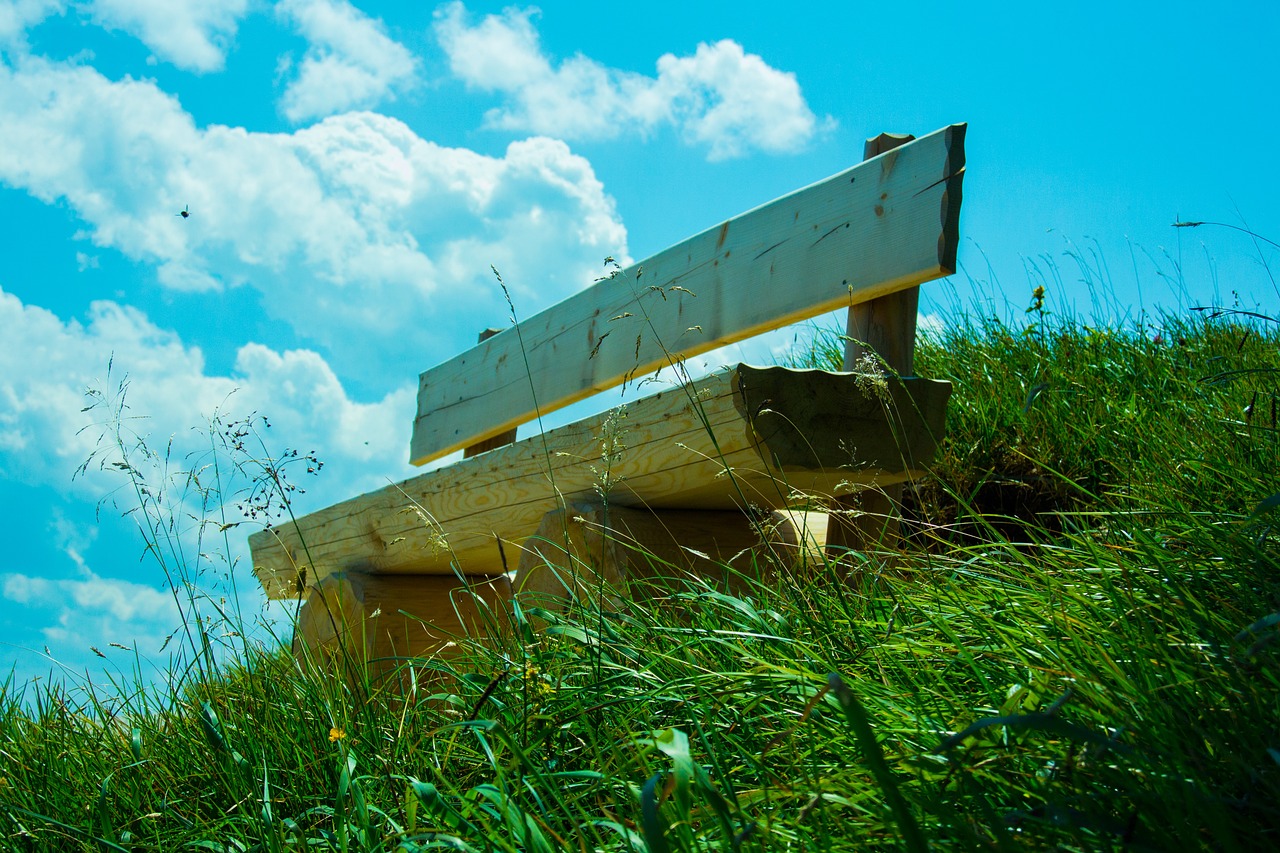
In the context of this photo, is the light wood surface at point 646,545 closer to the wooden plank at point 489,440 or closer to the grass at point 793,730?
the grass at point 793,730

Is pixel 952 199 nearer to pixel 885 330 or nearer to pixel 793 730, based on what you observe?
pixel 885 330

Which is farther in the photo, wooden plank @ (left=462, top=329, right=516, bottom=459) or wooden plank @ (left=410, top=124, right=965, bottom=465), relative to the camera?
wooden plank @ (left=462, top=329, right=516, bottom=459)

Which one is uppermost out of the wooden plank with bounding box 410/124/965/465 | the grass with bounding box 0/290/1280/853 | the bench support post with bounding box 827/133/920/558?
the wooden plank with bounding box 410/124/965/465

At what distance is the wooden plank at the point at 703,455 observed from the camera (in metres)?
2.28

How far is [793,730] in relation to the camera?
1.10 meters

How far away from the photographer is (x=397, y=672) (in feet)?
6.34

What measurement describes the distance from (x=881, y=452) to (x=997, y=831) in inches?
63.6

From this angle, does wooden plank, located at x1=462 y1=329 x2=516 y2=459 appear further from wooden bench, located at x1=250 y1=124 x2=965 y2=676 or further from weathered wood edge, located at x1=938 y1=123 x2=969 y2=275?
weathered wood edge, located at x1=938 y1=123 x2=969 y2=275

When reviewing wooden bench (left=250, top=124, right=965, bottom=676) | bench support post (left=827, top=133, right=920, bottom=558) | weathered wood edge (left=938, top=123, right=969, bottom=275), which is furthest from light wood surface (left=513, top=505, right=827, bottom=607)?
weathered wood edge (left=938, top=123, right=969, bottom=275)

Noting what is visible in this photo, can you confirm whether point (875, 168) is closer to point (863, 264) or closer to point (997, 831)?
point (863, 264)

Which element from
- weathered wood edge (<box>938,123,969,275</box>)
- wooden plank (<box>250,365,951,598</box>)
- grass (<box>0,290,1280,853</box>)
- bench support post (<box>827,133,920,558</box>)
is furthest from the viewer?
bench support post (<box>827,133,920,558</box>)

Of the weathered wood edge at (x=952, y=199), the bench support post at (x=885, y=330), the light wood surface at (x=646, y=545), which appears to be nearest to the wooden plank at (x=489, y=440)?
the light wood surface at (x=646, y=545)

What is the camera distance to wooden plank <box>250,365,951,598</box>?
7.48 feet

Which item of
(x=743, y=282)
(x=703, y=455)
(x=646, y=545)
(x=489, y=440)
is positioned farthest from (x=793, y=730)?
(x=489, y=440)
